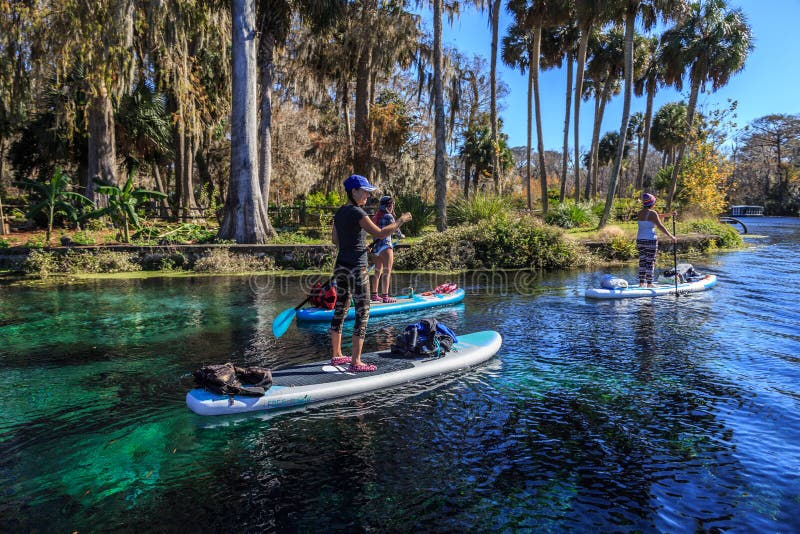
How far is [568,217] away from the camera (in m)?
24.5

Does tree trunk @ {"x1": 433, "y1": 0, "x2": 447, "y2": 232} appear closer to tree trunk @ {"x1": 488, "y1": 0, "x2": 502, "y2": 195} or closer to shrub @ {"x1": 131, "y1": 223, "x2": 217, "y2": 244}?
tree trunk @ {"x1": 488, "y1": 0, "x2": 502, "y2": 195}

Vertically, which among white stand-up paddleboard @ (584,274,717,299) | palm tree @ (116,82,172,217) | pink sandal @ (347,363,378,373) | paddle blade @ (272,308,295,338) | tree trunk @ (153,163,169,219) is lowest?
pink sandal @ (347,363,378,373)

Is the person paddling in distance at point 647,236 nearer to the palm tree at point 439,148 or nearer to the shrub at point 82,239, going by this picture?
the palm tree at point 439,148

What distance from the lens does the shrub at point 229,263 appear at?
52.6 feet

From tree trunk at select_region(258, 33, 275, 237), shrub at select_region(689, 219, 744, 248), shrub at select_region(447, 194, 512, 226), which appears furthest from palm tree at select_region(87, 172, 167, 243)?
shrub at select_region(689, 219, 744, 248)

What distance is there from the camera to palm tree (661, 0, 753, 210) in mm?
27438

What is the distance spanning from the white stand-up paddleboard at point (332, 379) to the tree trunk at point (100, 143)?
1721cm

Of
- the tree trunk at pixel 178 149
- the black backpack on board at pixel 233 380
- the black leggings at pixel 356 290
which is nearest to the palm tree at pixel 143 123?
the tree trunk at pixel 178 149

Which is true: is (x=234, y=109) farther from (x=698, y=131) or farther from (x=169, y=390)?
(x=698, y=131)

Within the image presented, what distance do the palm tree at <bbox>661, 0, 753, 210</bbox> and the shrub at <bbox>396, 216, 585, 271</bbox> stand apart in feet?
48.5

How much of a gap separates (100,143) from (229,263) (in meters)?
8.36

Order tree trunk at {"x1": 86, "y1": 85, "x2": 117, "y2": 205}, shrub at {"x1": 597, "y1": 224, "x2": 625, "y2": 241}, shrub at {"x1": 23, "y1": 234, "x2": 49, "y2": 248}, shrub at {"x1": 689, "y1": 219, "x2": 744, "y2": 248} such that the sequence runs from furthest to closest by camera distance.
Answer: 1. shrub at {"x1": 689, "y1": 219, "x2": 744, "y2": 248}
2. tree trunk at {"x1": 86, "y1": 85, "x2": 117, "y2": 205}
3. shrub at {"x1": 597, "y1": 224, "x2": 625, "y2": 241}
4. shrub at {"x1": 23, "y1": 234, "x2": 49, "y2": 248}

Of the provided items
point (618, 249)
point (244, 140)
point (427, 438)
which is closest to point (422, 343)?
point (427, 438)

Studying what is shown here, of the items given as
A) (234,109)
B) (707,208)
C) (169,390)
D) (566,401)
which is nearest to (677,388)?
(566,401)
